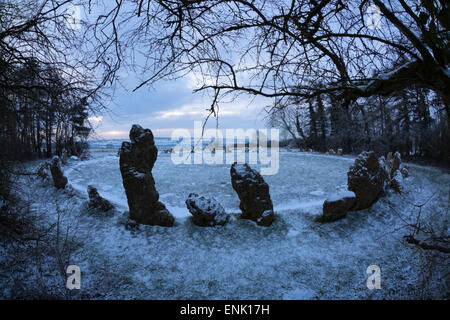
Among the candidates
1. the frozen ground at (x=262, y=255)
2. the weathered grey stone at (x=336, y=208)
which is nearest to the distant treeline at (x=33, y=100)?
the frozen ground at (x=262, y=255)

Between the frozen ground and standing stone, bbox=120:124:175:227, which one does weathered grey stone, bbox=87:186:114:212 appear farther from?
standing stone, bbox=120:124:175:227

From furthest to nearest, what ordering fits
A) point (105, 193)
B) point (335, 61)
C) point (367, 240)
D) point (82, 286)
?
point (105, 193), point (367, 240), point (82, 286), point (335, 61)

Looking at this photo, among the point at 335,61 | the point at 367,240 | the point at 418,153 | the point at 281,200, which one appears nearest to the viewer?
the point at 335,61

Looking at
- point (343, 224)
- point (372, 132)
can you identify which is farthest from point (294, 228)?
point (372, 132)

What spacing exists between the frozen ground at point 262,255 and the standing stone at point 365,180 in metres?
0.37

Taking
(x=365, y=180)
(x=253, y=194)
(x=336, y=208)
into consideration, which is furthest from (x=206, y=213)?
(x=365, y=180)

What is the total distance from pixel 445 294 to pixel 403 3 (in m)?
4.47

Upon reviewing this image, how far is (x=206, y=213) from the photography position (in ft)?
22.1

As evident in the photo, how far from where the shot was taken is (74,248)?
18.0 feet

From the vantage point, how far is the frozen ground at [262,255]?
4.35 metres

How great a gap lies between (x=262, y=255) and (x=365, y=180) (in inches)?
182

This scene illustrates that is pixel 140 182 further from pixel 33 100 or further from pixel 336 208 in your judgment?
pixel 336 208

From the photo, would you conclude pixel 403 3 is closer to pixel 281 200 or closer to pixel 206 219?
pixel 206 219

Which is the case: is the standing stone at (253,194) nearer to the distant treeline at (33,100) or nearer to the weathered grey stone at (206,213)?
the weathered grey stone at (206,213)
